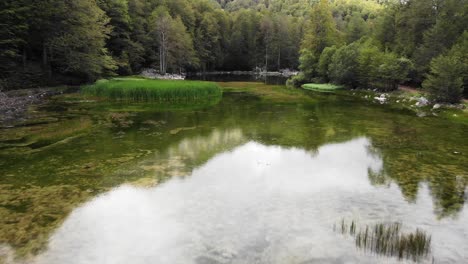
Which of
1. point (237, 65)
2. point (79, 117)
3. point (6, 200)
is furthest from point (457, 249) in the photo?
point (237, 65)

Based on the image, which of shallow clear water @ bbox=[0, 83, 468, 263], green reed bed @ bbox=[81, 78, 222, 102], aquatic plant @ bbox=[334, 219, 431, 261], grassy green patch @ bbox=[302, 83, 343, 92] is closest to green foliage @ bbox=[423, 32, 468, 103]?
shallow clear water @ bbox=[0, 83, 468, 263]

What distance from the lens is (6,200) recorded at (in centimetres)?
1095

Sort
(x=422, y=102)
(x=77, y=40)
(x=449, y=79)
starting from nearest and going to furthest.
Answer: (x=449, y=79) < (x=422, y=102) < (x=77, y=40)

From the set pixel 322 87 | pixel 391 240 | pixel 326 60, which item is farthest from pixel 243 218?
pixel 326 60

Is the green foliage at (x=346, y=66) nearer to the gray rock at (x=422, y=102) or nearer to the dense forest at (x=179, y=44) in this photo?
the dense forest at (x=179, y=44)

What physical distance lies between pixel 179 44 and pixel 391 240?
6568 cm

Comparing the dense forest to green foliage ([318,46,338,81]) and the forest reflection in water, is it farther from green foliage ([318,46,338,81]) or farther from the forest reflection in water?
the forest reflection in water

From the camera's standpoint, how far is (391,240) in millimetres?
8828

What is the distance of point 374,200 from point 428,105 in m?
26.2

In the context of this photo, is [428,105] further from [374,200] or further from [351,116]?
[374,200]

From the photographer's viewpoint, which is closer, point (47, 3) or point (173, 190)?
point (173, 190)

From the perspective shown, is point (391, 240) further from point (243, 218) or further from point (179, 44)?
point (179, 44)

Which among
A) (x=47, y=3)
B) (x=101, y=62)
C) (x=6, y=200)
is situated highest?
(x=47, y=3)

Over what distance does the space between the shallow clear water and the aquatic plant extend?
0.74ft
